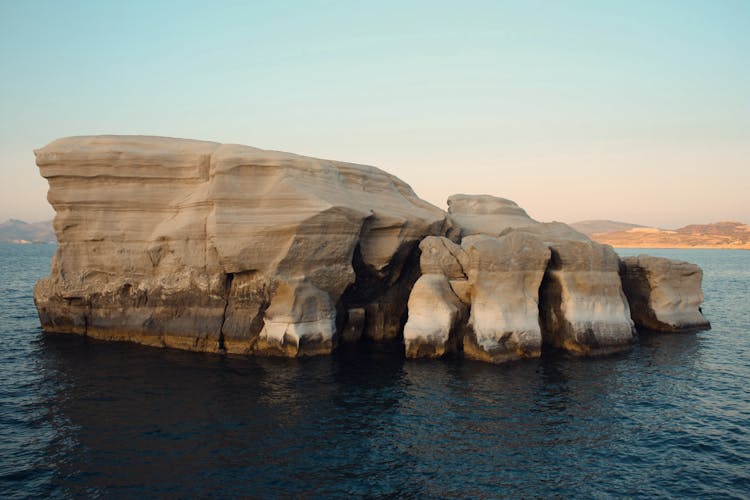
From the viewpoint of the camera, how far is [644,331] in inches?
1357

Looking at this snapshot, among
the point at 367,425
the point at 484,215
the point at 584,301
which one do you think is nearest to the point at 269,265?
the point at 367,425

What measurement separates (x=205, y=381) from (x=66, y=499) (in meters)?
9.19

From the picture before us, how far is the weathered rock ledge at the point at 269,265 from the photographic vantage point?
27562mm

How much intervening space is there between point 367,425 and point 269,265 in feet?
37.4

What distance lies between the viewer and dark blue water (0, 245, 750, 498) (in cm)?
1531

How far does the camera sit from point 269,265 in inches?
1098

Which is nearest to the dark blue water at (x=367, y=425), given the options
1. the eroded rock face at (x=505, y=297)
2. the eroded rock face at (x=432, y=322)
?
the eroded rock face at (x=432, y=322)

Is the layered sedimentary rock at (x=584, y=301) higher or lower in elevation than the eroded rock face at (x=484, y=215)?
lower

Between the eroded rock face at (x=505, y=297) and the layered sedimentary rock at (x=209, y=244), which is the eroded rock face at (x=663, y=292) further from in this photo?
the layered sedimentary rock at (x=209, y=244)

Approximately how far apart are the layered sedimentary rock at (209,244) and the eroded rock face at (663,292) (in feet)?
47.1

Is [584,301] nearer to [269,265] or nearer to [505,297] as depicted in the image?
[505,297]

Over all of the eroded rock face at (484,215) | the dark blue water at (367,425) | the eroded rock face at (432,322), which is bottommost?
the dark blue water at (367,425)

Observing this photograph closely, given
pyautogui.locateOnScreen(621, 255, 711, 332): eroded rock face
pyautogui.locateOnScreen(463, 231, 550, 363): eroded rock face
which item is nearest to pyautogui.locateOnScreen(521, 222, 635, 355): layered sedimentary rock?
pyautogui.locateOnScreen(463, 231, 550, 363): eroded rock face

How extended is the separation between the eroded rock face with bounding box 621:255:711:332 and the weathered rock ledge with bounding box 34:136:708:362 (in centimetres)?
571
